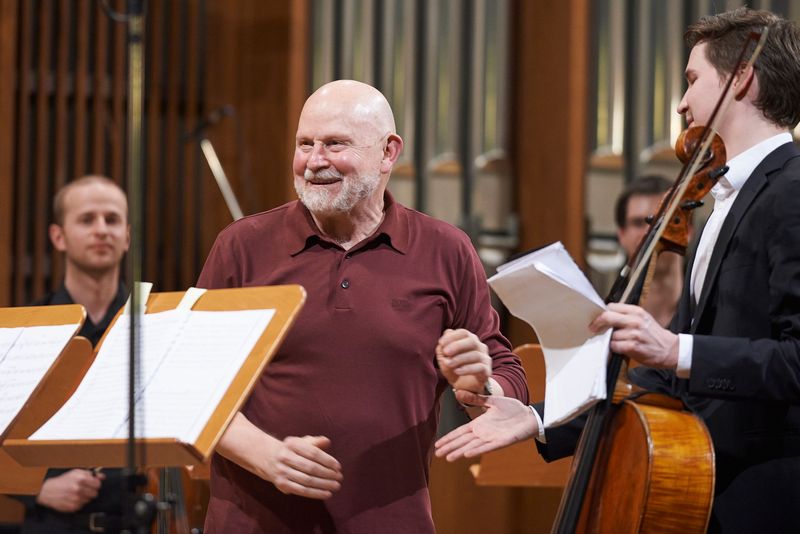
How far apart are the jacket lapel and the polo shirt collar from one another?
0.68 meters

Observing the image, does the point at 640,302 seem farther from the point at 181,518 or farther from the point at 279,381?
the point at 181,518

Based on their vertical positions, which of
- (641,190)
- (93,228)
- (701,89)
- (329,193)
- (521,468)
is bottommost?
(521,468)

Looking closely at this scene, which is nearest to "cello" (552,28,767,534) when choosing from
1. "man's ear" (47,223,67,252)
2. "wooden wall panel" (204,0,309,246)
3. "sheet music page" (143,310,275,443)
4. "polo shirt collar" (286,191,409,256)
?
"polo shirt collar" (286,191,409,256)

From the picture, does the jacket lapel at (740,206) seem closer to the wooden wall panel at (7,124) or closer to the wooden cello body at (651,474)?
the wooden cello body at (651,474)

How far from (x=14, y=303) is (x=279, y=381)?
297 cm

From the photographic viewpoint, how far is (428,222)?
8.43 ft

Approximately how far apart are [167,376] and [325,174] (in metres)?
0.70

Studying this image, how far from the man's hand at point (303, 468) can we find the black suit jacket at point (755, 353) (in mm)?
693

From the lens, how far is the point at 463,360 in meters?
2.12

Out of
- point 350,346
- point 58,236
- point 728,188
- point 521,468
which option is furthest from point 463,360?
point 58,236

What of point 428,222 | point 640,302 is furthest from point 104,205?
point 640,302

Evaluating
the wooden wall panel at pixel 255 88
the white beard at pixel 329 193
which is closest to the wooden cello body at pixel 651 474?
the white beard at pixel 329 193

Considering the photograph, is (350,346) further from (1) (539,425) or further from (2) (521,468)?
(2) (521,468)

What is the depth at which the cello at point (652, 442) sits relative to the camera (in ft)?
6.29
